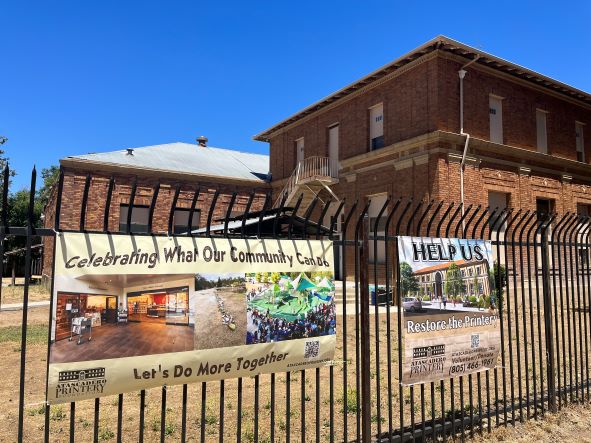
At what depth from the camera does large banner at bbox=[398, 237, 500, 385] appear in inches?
163

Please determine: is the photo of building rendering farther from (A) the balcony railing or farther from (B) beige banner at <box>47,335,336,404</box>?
(A) the balcony railing

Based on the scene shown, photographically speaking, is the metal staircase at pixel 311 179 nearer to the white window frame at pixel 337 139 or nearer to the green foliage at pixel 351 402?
the white window frame at pixel 337 139

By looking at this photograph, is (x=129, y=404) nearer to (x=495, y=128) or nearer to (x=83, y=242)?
(x=83, y=242)

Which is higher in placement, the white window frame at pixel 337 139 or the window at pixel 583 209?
the white window frame at pixel 337 139

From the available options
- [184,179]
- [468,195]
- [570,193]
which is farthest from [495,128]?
[184,179]

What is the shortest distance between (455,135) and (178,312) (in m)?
14.8

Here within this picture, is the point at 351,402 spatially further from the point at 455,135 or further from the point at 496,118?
the point at 496,118

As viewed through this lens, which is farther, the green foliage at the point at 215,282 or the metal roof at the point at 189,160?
the metal roof at the point at 189,160

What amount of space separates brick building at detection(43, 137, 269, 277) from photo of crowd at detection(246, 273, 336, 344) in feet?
52.2

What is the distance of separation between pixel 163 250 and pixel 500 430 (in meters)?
4.16

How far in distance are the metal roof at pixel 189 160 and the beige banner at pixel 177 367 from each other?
790 inches

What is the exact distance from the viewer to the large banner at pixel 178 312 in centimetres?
274

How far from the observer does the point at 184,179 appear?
2281 centimetres

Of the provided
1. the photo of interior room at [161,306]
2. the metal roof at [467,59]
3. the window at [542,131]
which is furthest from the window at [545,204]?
the photo of interior room at [161,306]
